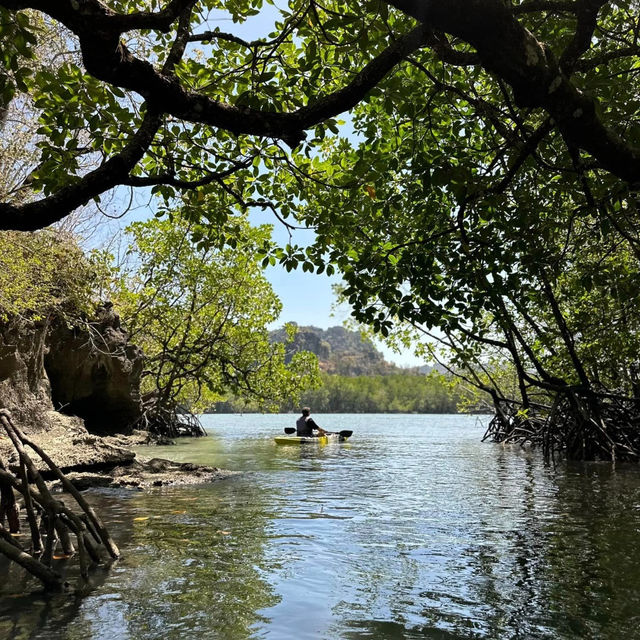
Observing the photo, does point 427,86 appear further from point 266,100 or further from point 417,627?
point 417,627

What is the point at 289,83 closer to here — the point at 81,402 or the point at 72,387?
the point at 72,387

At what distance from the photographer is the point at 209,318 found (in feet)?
85.6

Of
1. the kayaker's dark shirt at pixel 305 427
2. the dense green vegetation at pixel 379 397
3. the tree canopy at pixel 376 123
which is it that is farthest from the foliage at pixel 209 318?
the dense green vegetation at pixel 379 397

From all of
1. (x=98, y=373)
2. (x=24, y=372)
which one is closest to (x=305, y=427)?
(x=98, y=373)

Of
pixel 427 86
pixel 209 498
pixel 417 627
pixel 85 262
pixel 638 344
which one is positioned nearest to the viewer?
pixel 417 627

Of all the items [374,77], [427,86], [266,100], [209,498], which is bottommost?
[209,498]

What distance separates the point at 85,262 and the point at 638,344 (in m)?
12.4

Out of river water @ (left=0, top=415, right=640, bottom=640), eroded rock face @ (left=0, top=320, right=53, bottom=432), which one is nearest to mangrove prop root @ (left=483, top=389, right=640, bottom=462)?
river water @ (left=0, top=415, right=640, bottom=640)

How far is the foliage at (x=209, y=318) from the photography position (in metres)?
24.7

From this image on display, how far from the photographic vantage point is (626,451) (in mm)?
16969

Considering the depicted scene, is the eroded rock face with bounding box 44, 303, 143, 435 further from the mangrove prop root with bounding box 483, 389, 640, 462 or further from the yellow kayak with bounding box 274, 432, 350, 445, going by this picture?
the mangrove prop root with bounding box 483, 389, 640, 462

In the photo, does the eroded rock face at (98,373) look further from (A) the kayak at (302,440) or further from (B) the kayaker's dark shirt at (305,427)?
(B) the kayaker's dark shirt at (305,427)

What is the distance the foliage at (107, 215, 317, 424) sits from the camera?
24.7 meters

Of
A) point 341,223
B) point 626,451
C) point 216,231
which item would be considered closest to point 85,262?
point 216,231
